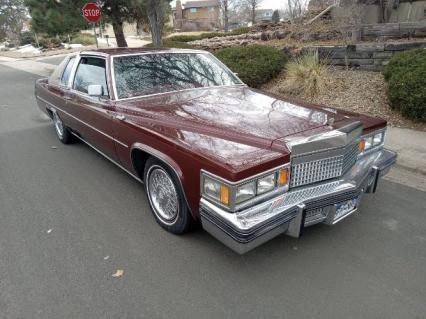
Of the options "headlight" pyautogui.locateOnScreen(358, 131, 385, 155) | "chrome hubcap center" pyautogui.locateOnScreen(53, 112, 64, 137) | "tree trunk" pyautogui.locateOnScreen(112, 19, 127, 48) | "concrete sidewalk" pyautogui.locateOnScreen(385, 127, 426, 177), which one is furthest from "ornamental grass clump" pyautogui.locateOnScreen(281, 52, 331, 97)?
"tree trunk" pyautogui.locateOnScreen(112, 19, 127, 48)

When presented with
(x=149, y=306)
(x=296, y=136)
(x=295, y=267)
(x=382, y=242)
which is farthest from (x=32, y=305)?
(x=382, y=242)

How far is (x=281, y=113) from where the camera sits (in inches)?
128

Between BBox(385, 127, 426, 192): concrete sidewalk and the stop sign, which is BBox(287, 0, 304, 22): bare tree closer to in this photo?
the stop sign

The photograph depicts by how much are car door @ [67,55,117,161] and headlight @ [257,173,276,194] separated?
2003mm

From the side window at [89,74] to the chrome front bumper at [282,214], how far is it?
2217 mm

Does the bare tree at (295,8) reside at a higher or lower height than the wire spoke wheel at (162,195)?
higher

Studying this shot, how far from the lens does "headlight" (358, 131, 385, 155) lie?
3309mm

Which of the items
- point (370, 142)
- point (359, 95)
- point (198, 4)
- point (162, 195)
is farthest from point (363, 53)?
point (198, 4)

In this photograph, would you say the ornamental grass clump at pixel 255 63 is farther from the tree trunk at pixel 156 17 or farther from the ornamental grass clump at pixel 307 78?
the tree trunk at pixel 156 17

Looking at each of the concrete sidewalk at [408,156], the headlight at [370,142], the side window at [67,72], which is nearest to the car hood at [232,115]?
the headlight at [370,142]

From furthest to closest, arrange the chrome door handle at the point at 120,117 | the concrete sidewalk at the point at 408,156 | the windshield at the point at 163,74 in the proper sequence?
the concrete sidewalk at the point at 408,156 < the windshield at the point at 163,74 < the chrome door handle at the point at 120,117

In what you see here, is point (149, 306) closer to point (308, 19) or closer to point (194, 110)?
point (194, 110)

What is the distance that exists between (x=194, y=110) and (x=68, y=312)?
1.94 metres

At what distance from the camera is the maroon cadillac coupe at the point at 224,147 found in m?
2.50
